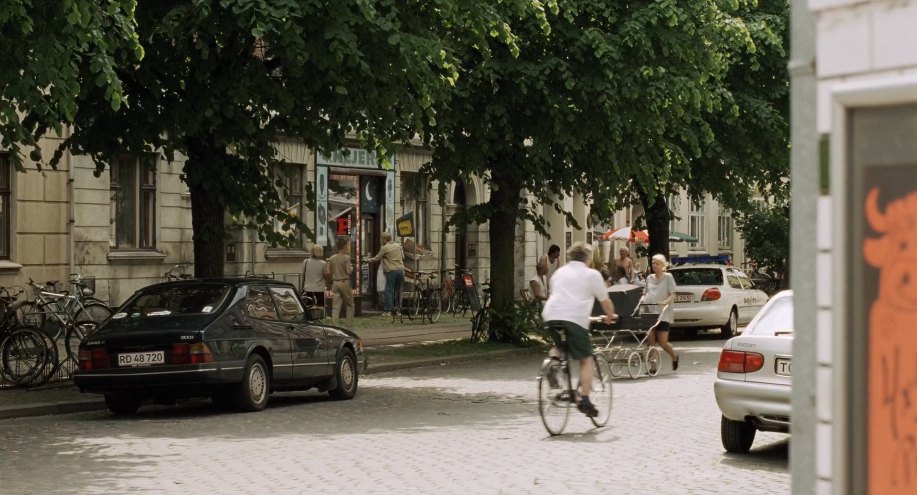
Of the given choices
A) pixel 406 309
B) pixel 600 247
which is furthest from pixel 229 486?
pixel 600 247

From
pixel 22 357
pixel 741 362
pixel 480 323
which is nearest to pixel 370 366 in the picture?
pixel 22 357

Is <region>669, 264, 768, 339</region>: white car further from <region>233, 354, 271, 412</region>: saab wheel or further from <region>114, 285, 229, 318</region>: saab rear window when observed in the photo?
<region>114, 285, 229, 318</region>: saab rear window

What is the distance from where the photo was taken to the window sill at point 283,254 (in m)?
34.8

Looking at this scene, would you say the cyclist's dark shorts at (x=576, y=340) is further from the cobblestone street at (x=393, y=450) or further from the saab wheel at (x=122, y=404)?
the saab wheel at (x=122, y=404)

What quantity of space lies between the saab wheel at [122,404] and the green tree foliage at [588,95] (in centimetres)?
907

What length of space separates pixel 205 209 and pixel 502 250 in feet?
30.8

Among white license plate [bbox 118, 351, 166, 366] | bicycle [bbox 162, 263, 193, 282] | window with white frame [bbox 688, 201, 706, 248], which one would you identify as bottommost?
white license plate [bbox 118, 351, 166, 366]

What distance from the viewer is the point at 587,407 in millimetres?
14312

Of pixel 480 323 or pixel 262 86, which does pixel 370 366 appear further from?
pixel 480 323

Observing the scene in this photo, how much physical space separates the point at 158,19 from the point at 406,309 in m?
18.7

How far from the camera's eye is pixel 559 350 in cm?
1455

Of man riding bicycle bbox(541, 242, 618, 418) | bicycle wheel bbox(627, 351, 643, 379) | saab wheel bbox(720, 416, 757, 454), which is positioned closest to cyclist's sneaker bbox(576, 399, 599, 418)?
man riding bicycle bbox(541, 242, 618, 418)

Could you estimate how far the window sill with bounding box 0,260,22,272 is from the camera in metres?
26.7

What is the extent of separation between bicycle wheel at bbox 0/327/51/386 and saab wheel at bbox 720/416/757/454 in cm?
925
